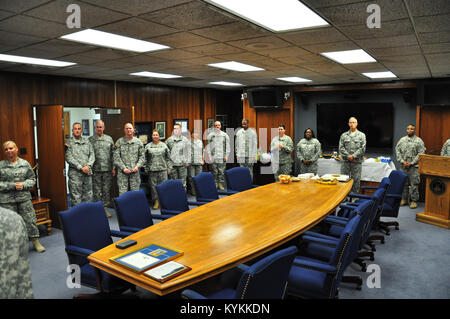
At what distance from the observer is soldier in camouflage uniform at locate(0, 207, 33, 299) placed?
1.41 m

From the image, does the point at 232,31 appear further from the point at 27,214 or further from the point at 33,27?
the point at 27,214

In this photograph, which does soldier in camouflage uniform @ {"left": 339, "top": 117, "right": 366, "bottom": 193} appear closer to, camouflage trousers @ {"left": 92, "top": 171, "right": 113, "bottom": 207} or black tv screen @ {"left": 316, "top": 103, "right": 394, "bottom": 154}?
black tv screen @ {"left": 316, "top": 103, "right": 394, "bottom": 154}

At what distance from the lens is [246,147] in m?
9.00

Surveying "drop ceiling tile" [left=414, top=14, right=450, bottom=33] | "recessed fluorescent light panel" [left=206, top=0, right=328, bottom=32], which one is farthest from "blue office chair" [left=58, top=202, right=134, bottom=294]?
"drop ceiling tile" [left=414, top=14, right=450, bottom=33]

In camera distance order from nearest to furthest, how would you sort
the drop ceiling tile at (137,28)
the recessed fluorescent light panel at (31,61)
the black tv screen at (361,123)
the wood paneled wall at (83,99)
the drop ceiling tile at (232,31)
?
the drop ceiling tile at (137,28) < the drop ceiling tile at (232,31) < the recessed fluorescent light panel at (31,61) < the wood paneled wall at (83,99) < the black tv screen at (361,123)

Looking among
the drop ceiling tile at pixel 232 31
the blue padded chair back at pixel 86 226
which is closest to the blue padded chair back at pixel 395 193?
the drop ceiling tile at pixel 232 31

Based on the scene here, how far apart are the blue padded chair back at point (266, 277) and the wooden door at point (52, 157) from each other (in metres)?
4.55

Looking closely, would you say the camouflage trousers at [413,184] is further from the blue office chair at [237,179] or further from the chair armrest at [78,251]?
the chair armrest at [78,251]

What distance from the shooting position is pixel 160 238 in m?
2.97

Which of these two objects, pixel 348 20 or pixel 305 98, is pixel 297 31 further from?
pixel 305 98

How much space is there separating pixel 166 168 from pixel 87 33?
157 inches

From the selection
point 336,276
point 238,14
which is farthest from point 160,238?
point 238,14

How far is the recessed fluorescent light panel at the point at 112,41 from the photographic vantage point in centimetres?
349

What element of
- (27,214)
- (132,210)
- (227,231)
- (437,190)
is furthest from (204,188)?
(437,190)
